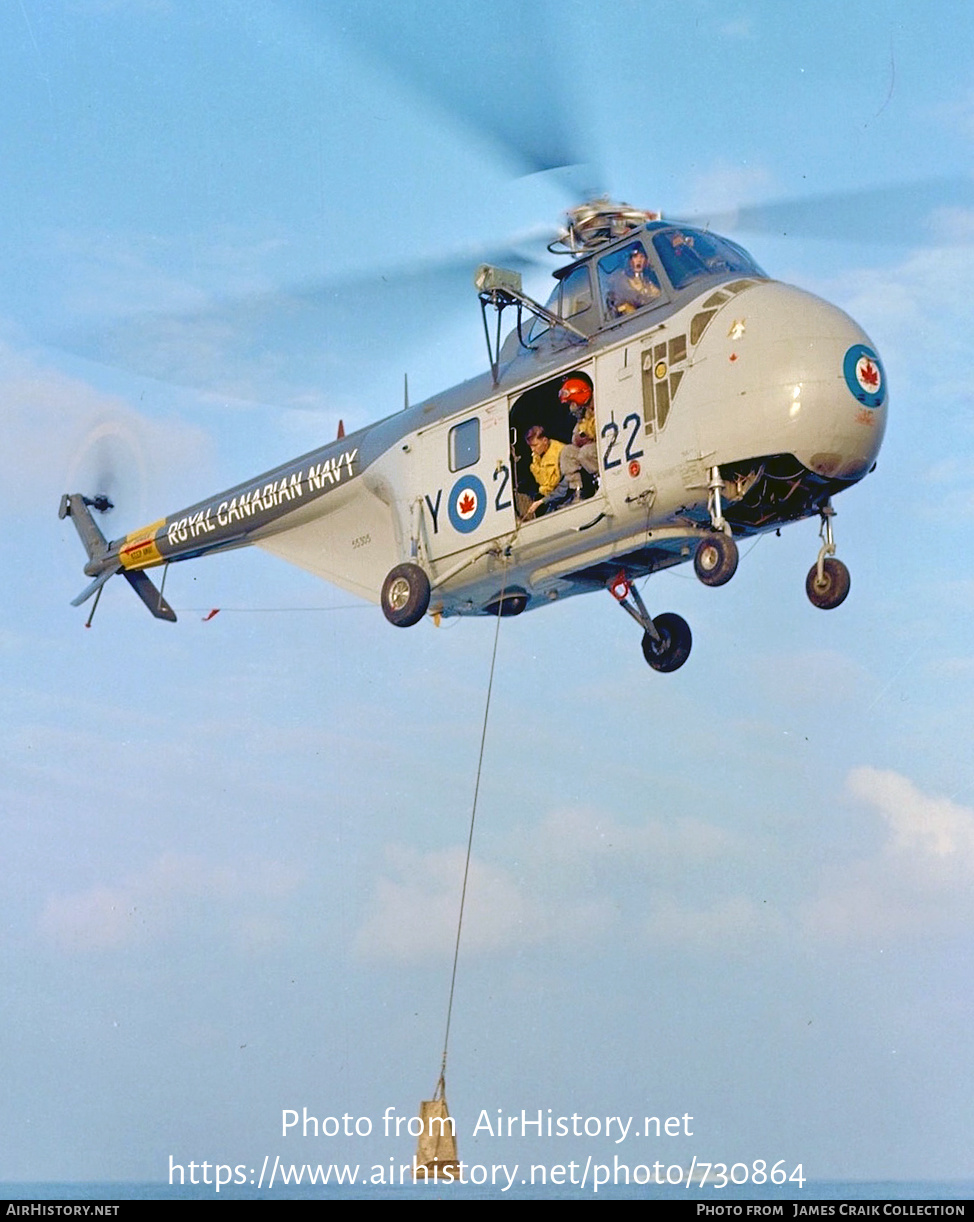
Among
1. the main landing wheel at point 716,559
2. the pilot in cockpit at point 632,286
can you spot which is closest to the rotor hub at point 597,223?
the pilot in cockpit at point 632,286

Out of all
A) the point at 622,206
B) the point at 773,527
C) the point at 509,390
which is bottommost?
the point at 773,527

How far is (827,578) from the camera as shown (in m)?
22.2

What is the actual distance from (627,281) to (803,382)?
2.93 meters

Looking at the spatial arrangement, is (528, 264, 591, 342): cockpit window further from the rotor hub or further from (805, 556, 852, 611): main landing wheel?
(805, 556, 852, 611): main landing wheel

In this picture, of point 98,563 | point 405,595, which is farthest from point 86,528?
point 405,595

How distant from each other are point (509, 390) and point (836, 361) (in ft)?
13.8

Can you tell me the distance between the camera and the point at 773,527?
22953 millimetres

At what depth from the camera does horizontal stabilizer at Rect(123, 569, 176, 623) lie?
2950 cm

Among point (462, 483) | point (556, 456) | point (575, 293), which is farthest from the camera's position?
point (462, 483)

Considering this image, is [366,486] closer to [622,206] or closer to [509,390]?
[509,390]

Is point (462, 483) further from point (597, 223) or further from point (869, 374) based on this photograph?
point (869, 374)

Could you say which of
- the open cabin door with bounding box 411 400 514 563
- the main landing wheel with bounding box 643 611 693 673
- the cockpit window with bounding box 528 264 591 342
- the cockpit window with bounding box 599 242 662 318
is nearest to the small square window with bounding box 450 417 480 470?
the open cabin door with bounding box 411 400 514 563

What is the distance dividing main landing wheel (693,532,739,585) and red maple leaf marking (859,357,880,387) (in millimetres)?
2084

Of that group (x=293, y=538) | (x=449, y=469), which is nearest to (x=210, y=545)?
(x=293, y=538)
